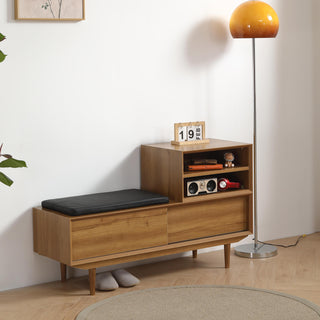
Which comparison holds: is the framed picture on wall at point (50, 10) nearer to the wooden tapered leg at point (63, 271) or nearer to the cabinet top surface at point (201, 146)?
the cabinet top surface at point (201, 146)

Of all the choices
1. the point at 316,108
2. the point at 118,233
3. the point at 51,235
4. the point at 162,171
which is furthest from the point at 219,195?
the point at 316,108

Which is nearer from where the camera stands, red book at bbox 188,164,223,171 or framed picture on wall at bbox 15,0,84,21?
framed picture on wall at bbox 15,0,84,21

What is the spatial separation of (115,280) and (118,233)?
31 cm

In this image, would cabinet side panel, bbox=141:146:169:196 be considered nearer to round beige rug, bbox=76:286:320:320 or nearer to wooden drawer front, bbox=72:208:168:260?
wooden drawer front, bbox=72:208:168:260

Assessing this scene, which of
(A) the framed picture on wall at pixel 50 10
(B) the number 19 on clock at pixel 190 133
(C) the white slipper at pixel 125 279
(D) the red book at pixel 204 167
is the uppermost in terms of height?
(A) the framed picture on wall at pixel 50 10

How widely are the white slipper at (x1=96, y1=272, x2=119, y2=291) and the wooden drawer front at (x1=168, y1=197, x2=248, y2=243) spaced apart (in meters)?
0.42

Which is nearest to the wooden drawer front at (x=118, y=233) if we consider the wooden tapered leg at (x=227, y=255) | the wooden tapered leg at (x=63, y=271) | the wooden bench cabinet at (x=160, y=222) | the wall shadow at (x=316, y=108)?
the wooden bench cabinet at (x=160, y=222)

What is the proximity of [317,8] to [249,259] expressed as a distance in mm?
1964

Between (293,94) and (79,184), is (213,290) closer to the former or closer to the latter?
(79,184)

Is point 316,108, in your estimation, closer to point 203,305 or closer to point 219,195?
point 219,195

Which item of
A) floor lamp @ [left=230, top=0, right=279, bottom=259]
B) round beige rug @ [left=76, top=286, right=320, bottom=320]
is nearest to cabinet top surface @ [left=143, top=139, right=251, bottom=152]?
floor lamp @ [left=230, top=0, right=279, bottom=259]

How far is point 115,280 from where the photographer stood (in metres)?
3.85

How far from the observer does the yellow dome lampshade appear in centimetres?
416

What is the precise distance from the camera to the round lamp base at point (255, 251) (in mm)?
4422
